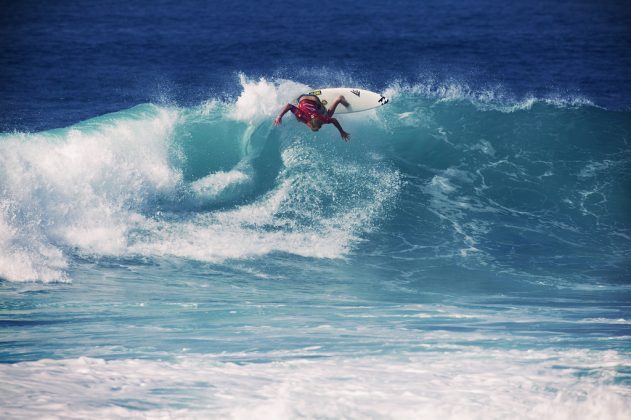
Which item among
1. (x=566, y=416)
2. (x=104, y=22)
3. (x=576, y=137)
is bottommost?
(x=566, y=416)

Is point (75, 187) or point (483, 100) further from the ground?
point (483, 100)

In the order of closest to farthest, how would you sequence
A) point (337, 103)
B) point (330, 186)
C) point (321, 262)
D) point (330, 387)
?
point (330, 387), point (321, 262), point (337, 103), point (330, 186)

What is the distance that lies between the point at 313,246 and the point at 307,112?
2483 millimetres

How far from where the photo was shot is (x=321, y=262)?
13398 millimetres

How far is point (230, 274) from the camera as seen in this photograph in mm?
12758

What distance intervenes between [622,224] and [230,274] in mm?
8063

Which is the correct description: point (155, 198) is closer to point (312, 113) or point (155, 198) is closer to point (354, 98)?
point (312, 113)

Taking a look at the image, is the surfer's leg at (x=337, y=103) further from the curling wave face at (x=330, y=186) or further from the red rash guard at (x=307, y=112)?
the curling wave face at (x=330, y=186)

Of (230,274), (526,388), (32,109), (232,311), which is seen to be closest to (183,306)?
(232,311)

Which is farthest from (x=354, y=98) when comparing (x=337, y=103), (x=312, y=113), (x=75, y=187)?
(x=75, y=187)

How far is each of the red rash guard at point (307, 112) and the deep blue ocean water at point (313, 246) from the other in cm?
184

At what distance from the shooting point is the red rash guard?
14.2 metres

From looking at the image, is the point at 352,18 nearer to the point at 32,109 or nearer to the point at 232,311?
the point at 32,109

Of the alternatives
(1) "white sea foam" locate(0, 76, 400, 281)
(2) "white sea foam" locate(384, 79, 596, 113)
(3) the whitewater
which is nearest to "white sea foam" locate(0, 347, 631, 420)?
(3) the whitewater
